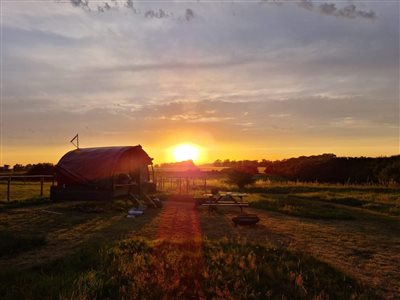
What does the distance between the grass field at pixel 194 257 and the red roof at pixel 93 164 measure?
4.90 m

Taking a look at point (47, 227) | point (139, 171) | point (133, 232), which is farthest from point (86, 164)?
point (133, 232)

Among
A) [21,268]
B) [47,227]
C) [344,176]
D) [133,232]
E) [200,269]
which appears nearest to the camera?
[200,269]

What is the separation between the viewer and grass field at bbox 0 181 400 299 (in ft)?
23.7

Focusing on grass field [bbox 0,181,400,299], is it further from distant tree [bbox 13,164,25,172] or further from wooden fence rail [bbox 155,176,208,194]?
distant tree [bbox 13,164,25,172]

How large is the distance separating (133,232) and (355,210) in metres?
13.2

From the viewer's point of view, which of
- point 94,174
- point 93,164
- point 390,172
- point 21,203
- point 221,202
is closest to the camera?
point 221,202

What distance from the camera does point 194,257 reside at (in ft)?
30.3

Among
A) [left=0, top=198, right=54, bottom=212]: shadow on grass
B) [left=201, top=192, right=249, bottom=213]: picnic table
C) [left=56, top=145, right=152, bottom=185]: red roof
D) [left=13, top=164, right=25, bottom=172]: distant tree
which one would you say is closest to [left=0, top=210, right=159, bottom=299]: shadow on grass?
[left=201, top=192, right=249, bottom=213]: picnic table

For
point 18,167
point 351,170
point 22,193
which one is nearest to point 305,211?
point 22,193

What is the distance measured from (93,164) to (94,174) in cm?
89

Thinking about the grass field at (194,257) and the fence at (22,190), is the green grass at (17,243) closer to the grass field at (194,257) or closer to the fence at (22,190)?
the grass field at (194,257)

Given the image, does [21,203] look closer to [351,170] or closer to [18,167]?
[351,170]

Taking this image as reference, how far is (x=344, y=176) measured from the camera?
163ft

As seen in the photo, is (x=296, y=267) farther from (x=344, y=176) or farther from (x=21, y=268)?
(x=344, y=176)
